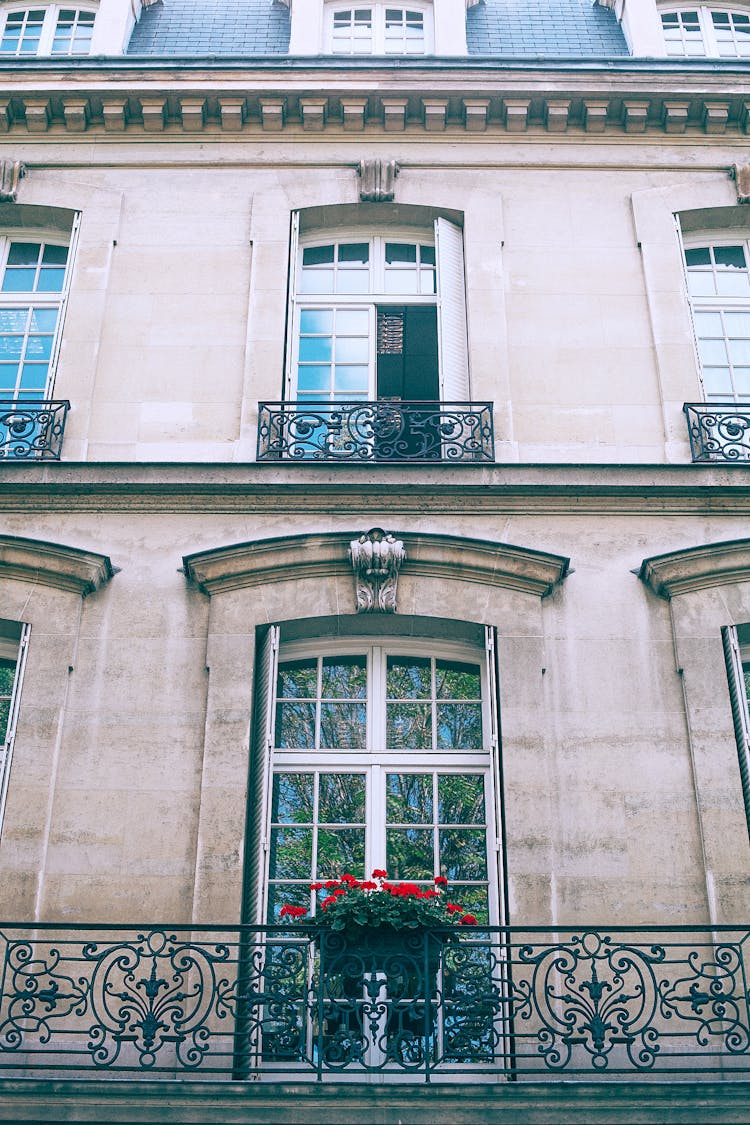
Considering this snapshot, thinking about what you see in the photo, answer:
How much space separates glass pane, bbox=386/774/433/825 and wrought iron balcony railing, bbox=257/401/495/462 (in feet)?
7.90

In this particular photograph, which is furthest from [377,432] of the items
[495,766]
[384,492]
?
[495,766]

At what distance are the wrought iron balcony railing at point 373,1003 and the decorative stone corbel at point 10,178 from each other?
248 inches

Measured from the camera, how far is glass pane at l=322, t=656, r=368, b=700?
29.4 feet

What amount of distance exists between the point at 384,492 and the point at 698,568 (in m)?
2.29

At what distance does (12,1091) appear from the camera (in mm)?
6652

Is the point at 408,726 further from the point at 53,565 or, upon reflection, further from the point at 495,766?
the point at 53,565

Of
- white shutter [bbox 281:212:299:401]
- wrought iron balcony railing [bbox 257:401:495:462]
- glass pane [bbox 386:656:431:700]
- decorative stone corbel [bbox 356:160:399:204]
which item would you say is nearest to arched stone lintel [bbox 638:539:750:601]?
wrought iron balcony railing [bbox 257:401:495:462]

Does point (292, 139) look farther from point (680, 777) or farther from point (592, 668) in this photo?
point (680, 777)

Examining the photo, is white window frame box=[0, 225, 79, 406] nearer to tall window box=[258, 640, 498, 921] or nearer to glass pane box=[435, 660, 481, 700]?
tall window box=[258, 640, 498, 921]

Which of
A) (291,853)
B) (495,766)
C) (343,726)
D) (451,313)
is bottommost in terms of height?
(291,853)

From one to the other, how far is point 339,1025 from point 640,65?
8812mm

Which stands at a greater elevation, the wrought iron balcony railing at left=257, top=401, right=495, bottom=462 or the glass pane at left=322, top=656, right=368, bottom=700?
the wrought iron balcony railing at left=257, top=401, right=495, bottom=462

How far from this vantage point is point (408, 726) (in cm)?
886

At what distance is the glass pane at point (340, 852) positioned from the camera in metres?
8.27
